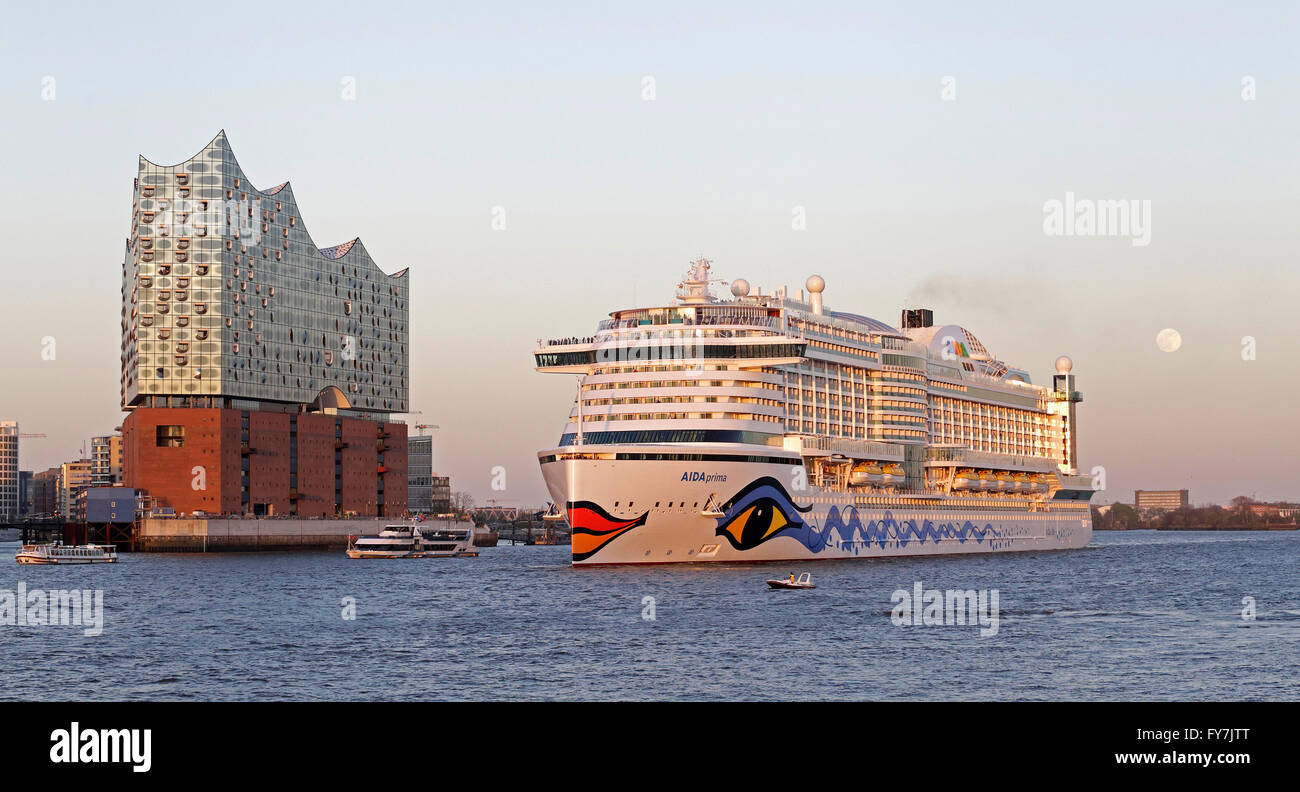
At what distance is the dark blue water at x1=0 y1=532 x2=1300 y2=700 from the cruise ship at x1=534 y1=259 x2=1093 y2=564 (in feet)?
11.1

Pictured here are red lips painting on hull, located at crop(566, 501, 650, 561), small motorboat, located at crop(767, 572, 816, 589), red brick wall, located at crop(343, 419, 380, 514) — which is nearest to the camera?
small motorboat, located at crop(767, 572, 816, 589)

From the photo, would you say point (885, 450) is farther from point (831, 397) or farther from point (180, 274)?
point (180, 274)

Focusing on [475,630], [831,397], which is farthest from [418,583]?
[475,630]

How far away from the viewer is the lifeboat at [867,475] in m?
95.6

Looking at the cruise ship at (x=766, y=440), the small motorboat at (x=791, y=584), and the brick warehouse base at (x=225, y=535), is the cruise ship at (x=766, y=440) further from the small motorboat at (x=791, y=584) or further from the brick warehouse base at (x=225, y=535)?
the brick warehouse base at (x=225, y=535)

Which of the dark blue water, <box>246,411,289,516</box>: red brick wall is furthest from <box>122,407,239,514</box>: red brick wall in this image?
the dark blue water

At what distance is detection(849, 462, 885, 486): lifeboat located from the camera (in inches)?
3762

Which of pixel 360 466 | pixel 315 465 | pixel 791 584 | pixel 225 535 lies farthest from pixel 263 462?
pixel 791 584

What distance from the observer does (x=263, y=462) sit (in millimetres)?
165500

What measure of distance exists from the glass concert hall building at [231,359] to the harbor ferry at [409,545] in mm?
14157

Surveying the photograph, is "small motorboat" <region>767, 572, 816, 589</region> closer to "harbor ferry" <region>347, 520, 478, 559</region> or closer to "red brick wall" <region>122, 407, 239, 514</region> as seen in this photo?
"harbor ferry" <region>347, 520, 478, 559</region>

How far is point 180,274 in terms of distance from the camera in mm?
165625

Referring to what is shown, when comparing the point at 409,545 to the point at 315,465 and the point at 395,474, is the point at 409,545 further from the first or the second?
the point at 395,474
